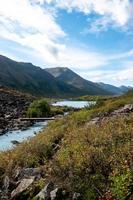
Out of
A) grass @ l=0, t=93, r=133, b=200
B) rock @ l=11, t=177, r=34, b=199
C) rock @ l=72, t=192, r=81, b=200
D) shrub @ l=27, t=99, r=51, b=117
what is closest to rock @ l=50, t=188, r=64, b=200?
grass @ l=0, t=93, r=133, b=200

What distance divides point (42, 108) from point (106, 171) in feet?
205

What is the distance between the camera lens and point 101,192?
39.2 feet

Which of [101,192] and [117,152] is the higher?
[117,152]

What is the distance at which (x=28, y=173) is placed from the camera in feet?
51.8

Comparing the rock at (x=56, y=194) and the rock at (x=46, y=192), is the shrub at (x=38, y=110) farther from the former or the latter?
the rock at (x=56, y=194)

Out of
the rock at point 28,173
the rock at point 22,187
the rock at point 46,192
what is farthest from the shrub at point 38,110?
the rock at point 46,192

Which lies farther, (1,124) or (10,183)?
(1,124)

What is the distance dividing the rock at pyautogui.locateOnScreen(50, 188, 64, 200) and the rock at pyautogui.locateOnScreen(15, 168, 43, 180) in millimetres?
2368

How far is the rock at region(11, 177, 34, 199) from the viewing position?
14.2 meters

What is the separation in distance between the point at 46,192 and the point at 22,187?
6.00 feet

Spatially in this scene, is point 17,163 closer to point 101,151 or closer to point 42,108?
point 101,151

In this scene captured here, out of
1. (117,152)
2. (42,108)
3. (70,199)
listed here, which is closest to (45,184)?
(70,199)

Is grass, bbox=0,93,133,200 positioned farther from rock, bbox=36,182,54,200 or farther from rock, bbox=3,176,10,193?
rock, bbox=3,176,10,193

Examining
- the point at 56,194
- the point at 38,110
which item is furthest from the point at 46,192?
the point at 38,110
